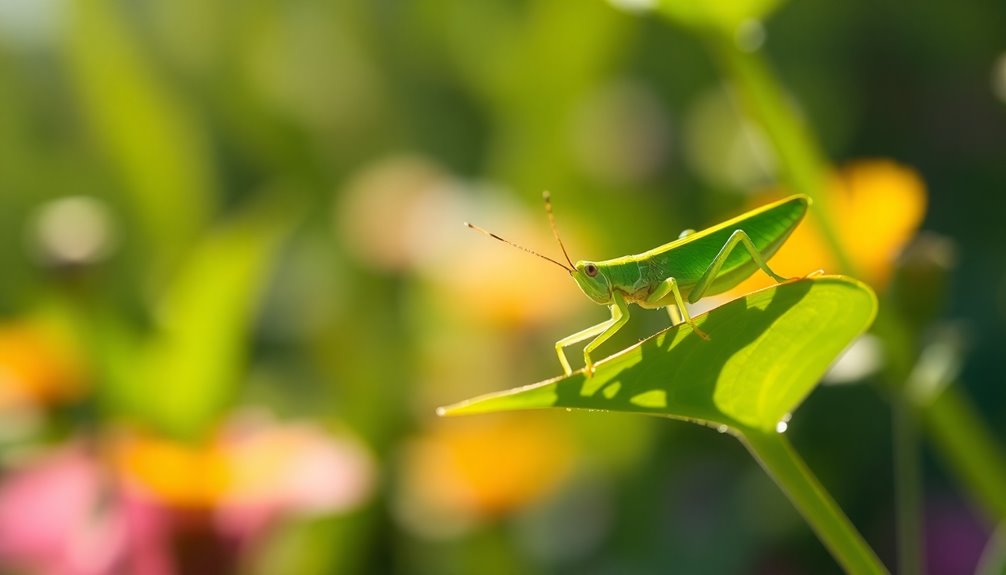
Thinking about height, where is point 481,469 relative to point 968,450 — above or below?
below

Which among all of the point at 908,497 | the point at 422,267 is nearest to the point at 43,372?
the point at 422,267

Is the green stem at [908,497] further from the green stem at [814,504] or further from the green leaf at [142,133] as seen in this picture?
the green leaf at [142,133]

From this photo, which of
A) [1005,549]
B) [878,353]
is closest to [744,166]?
[878,353]

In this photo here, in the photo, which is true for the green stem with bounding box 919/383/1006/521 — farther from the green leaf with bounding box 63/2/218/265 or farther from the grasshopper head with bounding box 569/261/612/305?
the green leaf with bounding box 63/2/218/265

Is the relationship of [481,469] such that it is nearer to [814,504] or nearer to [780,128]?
[780,128]

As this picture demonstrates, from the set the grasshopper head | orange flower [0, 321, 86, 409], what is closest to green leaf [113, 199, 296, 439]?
orange flower [0, 321, 86, 409]

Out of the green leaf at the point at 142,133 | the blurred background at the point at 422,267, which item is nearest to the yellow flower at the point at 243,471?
the blurred background at the point at 422,267

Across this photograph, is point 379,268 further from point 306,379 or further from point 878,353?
point 878,353
